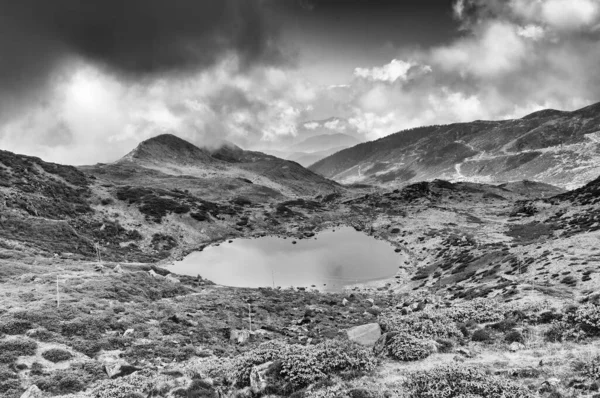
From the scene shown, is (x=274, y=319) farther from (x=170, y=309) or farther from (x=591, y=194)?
(x=591, y=194)

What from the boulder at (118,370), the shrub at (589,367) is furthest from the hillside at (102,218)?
the shrub at (589,367)

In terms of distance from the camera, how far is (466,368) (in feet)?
45.1

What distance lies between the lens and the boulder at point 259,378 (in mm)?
14592

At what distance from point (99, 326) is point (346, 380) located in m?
22.5

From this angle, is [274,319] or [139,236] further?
[139,236]

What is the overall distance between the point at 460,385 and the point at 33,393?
66.7ft

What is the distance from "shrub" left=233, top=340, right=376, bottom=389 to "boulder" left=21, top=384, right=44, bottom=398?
10.3 m

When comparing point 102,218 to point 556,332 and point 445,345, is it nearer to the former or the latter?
point 445,345

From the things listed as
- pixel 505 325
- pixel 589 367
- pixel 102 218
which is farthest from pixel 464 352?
pixel 102 218

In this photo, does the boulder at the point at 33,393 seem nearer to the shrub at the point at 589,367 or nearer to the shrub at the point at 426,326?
the shrub at the point at 426,326

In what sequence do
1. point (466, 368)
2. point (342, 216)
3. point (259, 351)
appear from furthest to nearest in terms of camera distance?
point (342, 216), point (259, 351), point (466, 368)

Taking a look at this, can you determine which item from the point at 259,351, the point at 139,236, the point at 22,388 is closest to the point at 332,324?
the point at 259,351

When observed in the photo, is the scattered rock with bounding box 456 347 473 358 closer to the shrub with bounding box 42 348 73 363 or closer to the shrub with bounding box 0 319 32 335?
the shrub with bounding box 42 348 73 363

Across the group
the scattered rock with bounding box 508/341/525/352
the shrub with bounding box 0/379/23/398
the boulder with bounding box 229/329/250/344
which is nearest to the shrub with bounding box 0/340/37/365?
the shrub with bounding box 0/379/23/398
